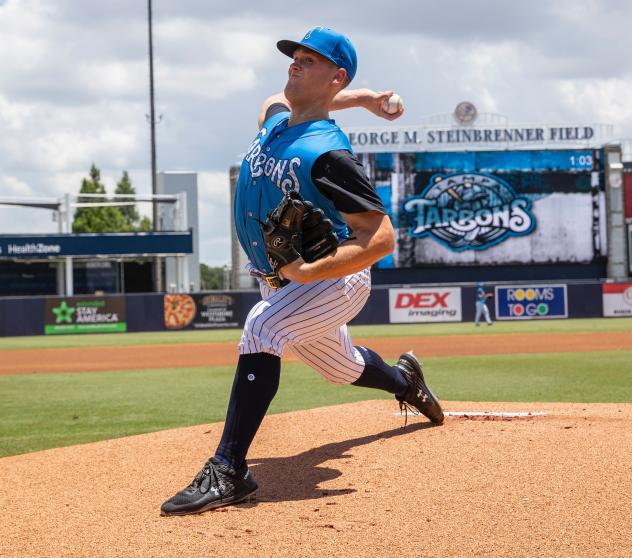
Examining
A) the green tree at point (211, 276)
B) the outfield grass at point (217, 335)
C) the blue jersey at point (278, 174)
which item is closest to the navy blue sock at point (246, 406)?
the blue jersey at point (278, 174)

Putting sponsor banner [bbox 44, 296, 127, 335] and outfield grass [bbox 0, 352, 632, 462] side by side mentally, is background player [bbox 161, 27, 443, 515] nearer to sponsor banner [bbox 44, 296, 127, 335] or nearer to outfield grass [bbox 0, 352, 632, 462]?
outfield grass [bbox 0, 352, 632, 462]

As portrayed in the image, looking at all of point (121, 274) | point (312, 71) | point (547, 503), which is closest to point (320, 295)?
point (312, 71)

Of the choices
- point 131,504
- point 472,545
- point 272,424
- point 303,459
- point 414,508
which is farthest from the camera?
point 272,424

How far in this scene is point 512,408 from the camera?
5520mm

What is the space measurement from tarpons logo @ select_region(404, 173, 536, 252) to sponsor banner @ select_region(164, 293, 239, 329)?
31.8ft

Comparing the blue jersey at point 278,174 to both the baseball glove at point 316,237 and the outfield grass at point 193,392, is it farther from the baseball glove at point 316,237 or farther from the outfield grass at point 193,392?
the outfield grass at point 193,392

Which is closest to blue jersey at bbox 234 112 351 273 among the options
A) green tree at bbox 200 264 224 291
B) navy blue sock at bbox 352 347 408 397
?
navy blue sock at bbox 352 347 408 397

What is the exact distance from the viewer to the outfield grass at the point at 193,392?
646 centimetres

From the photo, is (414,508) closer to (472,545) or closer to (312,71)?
(472,545)

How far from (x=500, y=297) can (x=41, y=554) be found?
25327 mm

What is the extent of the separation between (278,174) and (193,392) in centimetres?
595

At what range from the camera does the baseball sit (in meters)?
4.07

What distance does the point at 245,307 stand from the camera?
2691 cm

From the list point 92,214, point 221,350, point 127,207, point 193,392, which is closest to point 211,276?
point 127,207
